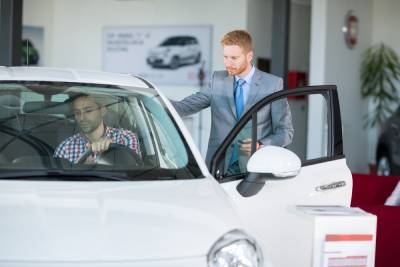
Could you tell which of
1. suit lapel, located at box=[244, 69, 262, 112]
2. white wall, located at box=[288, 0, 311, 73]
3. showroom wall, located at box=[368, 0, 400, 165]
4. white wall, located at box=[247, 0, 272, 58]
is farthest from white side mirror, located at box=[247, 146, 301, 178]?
showroom wall, located at box=[368, 0, 400, 165]

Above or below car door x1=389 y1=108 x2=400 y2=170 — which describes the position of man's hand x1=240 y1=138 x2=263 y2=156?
above

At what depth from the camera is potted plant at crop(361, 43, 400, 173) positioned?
42.5ft

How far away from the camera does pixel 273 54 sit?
8680mm

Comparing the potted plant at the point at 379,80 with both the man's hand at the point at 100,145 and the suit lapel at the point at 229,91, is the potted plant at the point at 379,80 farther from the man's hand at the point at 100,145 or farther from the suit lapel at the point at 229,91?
the man's hand at the point at 100,145

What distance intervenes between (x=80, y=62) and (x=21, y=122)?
9101mm

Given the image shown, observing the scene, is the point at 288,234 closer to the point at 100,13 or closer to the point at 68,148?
the point at 68,148

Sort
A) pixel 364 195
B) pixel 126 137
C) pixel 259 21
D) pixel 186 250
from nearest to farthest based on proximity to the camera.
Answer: pixel 186 250, pixel 126 137, pixel 364 195, pixel 259 21

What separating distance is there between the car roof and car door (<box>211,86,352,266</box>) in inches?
23.8

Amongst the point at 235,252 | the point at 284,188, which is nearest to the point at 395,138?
the point at 284,188

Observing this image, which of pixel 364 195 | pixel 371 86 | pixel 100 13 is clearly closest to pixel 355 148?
pixel 371 86

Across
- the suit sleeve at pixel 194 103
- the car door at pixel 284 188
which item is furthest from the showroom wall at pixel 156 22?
the car door at pixel 284 188

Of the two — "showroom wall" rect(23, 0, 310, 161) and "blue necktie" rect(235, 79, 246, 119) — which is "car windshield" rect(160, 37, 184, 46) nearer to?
"showroom wall" rect(23, 0, 310, 161)

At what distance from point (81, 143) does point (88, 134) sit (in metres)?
0.13

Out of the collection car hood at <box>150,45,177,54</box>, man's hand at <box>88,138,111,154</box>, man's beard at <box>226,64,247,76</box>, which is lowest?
man's hand at <box>88,138,111,154</box>
